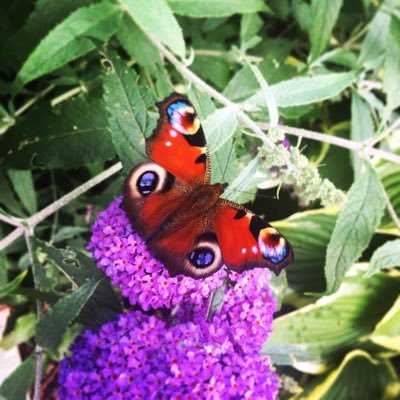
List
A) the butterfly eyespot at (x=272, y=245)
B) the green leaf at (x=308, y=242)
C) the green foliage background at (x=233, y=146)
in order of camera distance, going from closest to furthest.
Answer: the butterfly eyespot at (x=272, y=245), the green foliage background at (x=233, y=146), the green leaf at (x=308, y=242)

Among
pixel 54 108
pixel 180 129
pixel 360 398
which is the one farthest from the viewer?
pixel 360 398

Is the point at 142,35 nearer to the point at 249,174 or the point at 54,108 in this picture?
the point at 54,108

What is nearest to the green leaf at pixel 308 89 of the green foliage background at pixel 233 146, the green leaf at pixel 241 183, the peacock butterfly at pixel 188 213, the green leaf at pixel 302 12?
the green foliage background at pixel 233 146

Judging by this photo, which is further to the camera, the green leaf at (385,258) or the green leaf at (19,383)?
the green leaf at (19,383)

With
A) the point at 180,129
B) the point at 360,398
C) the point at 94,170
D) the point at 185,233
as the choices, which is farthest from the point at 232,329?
the point at 360,398

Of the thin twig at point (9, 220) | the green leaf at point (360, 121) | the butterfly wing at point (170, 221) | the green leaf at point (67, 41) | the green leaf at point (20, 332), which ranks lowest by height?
the green leaf at point (20, 332)

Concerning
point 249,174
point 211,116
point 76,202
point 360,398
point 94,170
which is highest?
point 211,116

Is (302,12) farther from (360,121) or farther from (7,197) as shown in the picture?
(7,197)

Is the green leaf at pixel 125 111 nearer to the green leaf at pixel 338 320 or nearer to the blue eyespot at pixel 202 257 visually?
the blue eyespot at pixel 202 257
